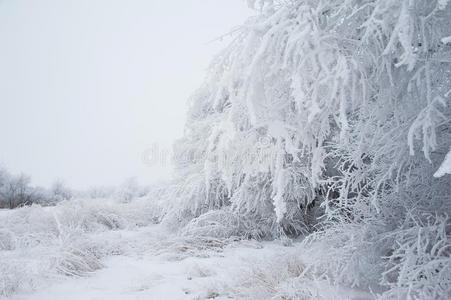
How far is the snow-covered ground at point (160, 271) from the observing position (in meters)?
3.40

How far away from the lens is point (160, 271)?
4.66 meters

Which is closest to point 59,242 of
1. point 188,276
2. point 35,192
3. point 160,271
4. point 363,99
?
point 160,271

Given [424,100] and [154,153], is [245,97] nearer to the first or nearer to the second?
[424,100]

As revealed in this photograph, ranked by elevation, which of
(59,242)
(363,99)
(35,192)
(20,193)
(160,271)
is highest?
(363,99)

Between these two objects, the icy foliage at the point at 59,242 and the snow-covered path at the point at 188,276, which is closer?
the snow-covered path at the point at 188,276

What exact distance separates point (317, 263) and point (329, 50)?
2.01 m

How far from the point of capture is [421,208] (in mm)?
3158

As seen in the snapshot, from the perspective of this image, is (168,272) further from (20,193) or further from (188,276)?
(20,193)

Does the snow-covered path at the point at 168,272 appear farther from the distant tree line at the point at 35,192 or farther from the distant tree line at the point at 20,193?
the distant tree line at the point at 20,193

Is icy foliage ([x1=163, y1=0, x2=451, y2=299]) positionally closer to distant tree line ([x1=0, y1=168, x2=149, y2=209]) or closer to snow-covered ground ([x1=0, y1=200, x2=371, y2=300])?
snow-covered ground ([x1=0, y1=200, x2=371, y2=300])

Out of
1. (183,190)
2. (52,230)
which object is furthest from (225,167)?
(52,230)

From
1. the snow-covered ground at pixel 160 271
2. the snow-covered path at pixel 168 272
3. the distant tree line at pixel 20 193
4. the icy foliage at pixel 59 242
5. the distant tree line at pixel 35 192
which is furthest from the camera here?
the distant tree line at pixel 35 192

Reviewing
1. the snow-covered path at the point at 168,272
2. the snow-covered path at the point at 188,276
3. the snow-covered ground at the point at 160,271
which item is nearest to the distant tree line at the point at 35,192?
the snow-covered ground at the point at 160,271

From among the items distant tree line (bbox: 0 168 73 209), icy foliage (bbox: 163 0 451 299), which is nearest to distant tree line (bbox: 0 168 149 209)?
distant tree line (bbox: 0 168 73 209)
